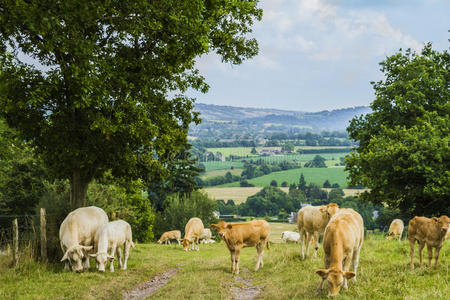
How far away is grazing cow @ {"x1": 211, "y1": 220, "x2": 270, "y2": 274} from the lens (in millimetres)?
14328

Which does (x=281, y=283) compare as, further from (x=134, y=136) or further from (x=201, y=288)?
(x=134, y=136)

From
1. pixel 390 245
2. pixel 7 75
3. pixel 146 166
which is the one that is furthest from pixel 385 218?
pixel 7 75

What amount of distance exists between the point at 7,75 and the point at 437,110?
27.8 metres

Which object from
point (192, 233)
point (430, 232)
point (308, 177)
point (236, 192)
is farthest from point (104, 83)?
point (308, 177)

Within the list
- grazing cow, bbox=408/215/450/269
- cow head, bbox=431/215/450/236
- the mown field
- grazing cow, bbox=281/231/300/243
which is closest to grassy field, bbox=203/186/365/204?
grazing cow, bbox=281/231/300/243

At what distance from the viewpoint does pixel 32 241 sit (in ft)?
48.8

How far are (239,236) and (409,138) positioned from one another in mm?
16277

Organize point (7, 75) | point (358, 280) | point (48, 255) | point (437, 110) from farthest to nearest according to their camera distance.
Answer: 1. point (437, 110)
2. point (48, 255)
3. point (7, 75)
4. point (358, 280)

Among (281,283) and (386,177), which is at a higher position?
(386,177)

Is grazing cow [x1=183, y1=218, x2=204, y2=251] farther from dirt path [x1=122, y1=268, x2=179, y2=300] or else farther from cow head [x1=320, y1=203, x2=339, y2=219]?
cow head [x1=320, y1=203, x2=339, y2=219]

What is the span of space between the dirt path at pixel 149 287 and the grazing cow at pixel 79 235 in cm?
239

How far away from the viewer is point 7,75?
13789 millimetres

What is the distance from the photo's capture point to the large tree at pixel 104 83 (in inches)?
502

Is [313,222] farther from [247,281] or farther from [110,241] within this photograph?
[110,241]
